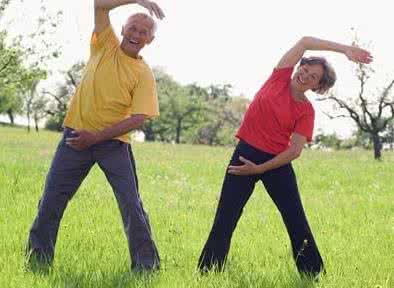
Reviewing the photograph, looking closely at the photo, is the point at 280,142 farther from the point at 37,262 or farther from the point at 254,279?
the point at 37,262

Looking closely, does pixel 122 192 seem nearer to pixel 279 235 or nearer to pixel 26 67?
pixel 279 235

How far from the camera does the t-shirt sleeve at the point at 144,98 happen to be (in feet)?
17.0

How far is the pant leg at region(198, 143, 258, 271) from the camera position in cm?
552

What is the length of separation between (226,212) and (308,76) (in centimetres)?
146

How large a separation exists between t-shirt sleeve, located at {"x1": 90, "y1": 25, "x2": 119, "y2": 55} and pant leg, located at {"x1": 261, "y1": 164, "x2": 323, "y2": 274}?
1.83 metres

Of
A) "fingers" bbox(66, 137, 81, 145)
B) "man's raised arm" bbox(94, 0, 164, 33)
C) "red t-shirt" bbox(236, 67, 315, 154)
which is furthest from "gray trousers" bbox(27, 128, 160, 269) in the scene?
"red t-shirt" bbox(236, 67, 315, 154)

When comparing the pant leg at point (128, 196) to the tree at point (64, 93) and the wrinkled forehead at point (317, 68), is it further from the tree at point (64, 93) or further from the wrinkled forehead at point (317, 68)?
the tree at point (64, 93)

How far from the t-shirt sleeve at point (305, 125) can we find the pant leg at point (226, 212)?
489 mm

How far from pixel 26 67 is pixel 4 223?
2102cm

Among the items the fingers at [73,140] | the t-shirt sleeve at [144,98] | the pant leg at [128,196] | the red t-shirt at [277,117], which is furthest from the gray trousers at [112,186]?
the red t-shirt at [277,117]

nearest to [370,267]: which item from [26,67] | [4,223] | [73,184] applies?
[73,184]

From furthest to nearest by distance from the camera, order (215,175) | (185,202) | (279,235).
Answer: (215,175), (185,202), (279,235)

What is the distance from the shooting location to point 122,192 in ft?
17.5

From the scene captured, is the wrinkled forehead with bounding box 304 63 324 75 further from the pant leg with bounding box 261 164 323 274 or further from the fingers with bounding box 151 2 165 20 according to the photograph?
the fingers with bounding box 151 2 165 20
